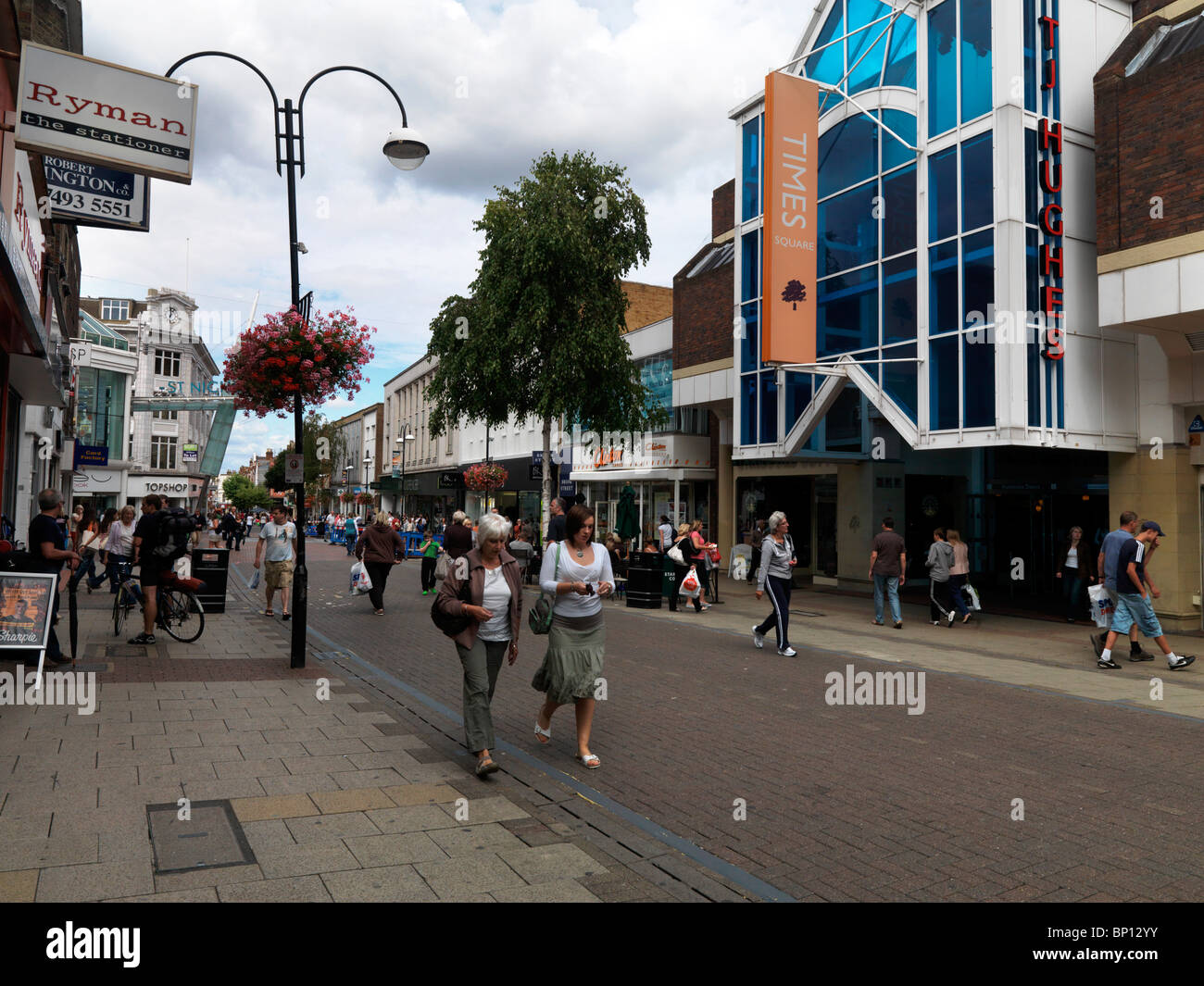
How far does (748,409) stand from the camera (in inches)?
821

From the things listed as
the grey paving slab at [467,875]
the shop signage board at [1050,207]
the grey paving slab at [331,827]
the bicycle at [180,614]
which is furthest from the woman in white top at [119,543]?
the shop signage board at [1050,207]

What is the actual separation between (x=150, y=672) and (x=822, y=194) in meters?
16.1

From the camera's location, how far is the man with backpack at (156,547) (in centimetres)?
1052

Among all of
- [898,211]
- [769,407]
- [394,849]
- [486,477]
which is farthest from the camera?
[486,477]

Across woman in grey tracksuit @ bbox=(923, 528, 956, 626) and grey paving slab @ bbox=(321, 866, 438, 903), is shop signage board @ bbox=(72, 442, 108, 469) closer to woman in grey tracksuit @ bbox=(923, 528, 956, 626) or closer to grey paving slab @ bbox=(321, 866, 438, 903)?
woman in grey tracksuit @ bbox=(923, 528, 956, 626)

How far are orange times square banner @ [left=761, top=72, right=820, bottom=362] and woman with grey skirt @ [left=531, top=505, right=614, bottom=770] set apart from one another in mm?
11775

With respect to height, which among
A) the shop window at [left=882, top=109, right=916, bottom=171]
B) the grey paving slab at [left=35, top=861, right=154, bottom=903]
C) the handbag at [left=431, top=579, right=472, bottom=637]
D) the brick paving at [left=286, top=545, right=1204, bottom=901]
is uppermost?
the shop window at [left=882, top=109, right=916, bottom=171]

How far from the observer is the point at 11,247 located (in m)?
7.61

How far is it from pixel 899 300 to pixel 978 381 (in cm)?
274

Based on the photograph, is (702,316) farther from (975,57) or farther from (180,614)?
(180,614)

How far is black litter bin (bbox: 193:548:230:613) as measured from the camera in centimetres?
1425

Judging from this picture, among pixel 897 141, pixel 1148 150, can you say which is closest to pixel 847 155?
pixel 897 141

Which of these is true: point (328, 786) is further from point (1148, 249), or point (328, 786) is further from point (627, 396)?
point (627, 396)

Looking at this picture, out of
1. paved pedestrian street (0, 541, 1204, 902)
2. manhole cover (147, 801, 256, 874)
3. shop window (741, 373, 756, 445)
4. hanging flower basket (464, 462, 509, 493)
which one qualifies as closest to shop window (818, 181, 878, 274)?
shop window (741, 373, 756, 445)
